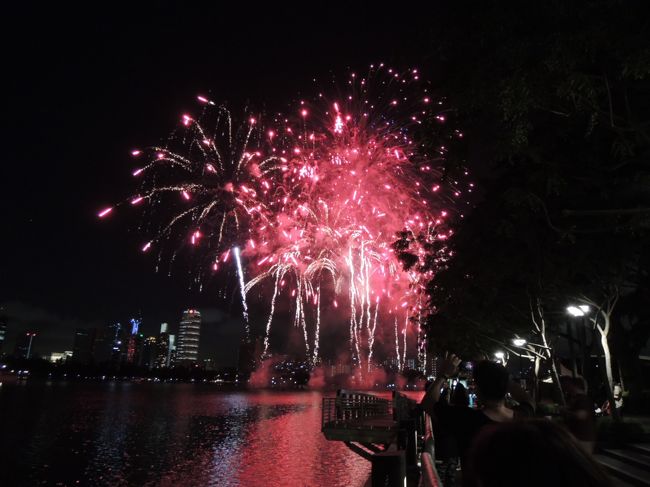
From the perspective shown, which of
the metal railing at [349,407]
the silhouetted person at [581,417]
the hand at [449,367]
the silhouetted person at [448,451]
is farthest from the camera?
the metal railing at [349,407]

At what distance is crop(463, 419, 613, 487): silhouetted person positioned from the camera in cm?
159

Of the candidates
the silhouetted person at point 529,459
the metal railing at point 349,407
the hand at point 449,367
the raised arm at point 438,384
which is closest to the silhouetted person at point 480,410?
the raised arm at point 438,384

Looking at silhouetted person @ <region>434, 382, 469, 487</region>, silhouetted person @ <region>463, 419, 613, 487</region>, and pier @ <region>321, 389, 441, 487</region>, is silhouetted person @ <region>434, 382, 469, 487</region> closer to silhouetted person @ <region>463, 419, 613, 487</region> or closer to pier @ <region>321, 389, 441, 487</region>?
pier @ <region>321, 389, 441, 487</region>

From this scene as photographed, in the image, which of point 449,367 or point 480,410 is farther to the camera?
point 449,367

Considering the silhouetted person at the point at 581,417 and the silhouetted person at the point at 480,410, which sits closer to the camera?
the silhouetted person at the point at 480,410

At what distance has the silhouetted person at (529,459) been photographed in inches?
62.6

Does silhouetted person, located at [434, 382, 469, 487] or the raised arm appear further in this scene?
silhouetted person, located at [434, 382, 469, 487]

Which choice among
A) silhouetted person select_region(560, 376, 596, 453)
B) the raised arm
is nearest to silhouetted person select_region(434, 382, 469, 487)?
silhouetted person select_region(560, 376, 596, 453)

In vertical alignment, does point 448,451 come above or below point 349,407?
above

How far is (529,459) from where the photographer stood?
1.62 m

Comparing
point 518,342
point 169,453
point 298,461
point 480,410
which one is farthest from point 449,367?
point 169,453

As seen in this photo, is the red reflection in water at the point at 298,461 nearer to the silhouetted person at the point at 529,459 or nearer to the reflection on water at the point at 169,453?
the reflection on water at the point at 169,453

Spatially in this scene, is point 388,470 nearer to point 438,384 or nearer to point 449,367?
point 438,384

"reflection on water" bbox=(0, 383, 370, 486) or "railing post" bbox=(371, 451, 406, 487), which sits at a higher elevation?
"railing post" bbox=(371, 451, 406, 487)
